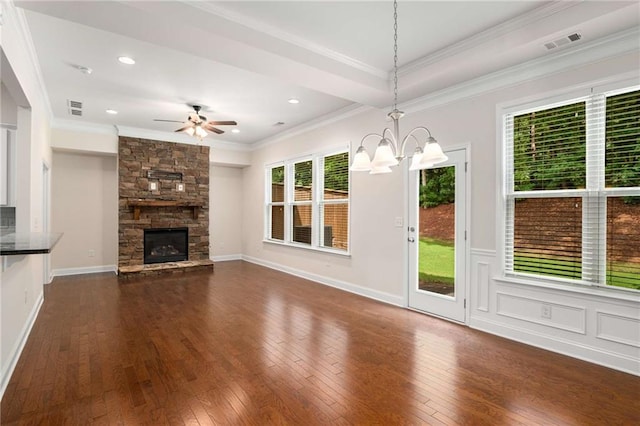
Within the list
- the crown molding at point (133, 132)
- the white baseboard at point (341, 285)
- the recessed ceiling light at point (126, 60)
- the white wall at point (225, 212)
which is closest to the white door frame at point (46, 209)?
the crown molding at point (133, 132)

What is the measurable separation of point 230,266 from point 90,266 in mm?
2881

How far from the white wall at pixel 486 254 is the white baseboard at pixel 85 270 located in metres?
4.55

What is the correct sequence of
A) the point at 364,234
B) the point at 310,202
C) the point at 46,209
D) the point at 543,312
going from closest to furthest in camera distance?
the point at 543,312 < the point at 364,234 < the point at 46,209 < the point at 310,202

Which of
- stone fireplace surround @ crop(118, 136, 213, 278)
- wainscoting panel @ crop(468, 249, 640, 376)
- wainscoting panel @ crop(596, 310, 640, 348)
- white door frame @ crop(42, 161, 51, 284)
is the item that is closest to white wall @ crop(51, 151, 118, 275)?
stone fireplace surround @ crop(118, 136, 213, 278)

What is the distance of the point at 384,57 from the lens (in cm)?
371

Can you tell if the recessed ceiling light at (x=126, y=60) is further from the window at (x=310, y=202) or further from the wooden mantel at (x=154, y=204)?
the wooden mantel at (x=154, y=204)

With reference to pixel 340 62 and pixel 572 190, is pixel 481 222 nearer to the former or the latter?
pixel 572 190

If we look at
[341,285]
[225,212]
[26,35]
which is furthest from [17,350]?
[225,212]

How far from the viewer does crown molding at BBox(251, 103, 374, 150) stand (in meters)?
5.34

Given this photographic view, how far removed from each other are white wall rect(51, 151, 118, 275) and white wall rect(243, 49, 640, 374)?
4.58m

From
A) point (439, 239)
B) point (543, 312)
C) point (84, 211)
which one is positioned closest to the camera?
point (543, 312)

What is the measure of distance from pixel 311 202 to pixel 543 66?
4229mm

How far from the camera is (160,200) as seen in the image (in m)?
7.30

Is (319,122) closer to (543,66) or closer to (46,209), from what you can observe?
(543,66)
